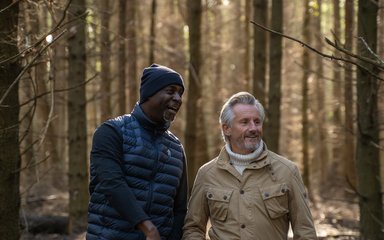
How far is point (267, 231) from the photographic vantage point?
14.0ft

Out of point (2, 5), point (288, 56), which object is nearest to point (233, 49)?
point (288, 56)

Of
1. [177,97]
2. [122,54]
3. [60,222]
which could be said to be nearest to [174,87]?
[177,97]

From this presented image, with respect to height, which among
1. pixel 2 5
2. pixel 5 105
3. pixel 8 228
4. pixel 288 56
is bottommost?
pixel 8 228

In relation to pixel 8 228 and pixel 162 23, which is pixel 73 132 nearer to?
pixel 8 228

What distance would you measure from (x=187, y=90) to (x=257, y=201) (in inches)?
375

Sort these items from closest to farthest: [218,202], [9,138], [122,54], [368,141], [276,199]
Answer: [276,199], [218,202], [9,138], [368,141], [122,54]

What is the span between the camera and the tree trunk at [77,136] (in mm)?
10734

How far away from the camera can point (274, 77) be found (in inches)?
448

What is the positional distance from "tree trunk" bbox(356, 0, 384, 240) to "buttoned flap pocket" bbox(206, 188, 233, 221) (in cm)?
280

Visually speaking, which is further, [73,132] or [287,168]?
[73,132]

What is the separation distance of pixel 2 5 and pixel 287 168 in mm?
2648

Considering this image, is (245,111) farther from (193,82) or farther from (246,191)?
(193,82)

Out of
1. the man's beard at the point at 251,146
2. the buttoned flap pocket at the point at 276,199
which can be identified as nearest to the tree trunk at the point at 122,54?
the man's beard at the point at 251,146

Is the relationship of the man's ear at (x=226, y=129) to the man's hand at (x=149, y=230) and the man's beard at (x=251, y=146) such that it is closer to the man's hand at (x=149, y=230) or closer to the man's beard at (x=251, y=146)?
the man's beard at (x=251, y=146)
